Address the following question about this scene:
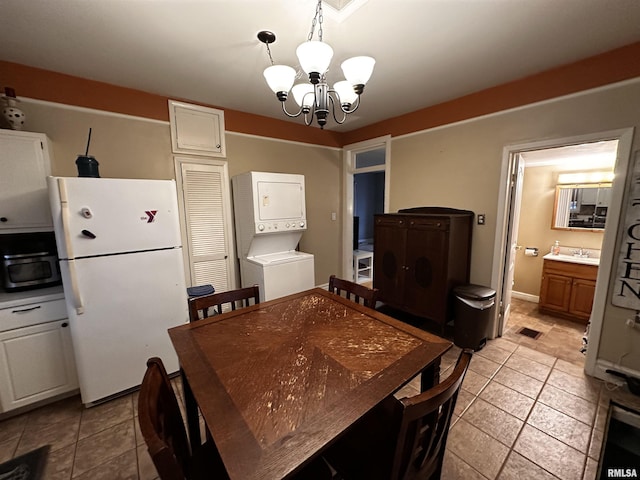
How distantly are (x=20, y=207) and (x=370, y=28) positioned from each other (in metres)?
2.74

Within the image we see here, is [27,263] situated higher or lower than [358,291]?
higher

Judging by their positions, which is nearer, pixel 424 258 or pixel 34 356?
pixel 34 356

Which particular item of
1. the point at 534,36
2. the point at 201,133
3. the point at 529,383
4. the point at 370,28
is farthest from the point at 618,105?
the point at 201,133

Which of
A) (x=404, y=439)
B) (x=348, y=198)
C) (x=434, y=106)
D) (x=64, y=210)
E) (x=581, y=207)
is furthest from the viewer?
(x=348, y=198)

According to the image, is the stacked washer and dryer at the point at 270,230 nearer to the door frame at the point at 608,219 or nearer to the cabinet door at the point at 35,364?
the cabinet door at the point at 35,364

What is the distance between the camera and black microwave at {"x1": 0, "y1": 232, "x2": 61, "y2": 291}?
183 cm

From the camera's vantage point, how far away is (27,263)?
6.14ft

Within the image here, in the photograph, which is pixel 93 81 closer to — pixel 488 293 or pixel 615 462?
pixel 488 293

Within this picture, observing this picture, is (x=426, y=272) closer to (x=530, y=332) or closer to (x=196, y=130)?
(x=530, y=332)

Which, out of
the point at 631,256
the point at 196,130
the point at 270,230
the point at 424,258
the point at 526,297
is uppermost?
the point at 196,130

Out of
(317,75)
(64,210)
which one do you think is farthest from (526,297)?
(64,210)

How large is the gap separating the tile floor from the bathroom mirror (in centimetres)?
188

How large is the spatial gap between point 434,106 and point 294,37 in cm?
186

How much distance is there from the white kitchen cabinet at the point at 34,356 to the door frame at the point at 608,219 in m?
3.76
